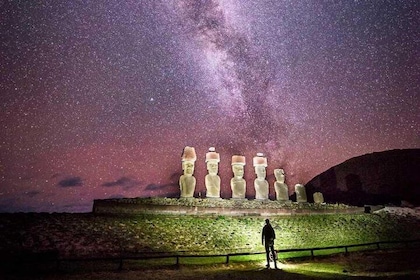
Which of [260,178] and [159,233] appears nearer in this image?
[159,233]

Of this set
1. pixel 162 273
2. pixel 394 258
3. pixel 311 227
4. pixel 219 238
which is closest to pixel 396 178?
pixel 311 227

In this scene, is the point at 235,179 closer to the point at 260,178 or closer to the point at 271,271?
the point at 260,178

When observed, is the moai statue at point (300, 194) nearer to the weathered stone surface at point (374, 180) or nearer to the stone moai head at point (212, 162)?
the stone moai head at point (212, 162)

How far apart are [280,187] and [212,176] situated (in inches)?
325

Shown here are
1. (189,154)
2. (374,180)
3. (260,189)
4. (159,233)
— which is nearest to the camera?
(159,233)

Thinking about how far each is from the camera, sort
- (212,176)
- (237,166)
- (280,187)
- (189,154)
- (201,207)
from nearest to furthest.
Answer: (201,207) < (189,154) < (212,176) < (237,166) < (280,187)

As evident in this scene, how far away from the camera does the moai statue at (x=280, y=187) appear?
109ft

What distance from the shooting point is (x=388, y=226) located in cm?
2953

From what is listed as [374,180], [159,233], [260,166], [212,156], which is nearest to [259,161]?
[260,166]

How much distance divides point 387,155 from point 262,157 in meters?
61.9

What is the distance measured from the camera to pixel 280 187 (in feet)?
109

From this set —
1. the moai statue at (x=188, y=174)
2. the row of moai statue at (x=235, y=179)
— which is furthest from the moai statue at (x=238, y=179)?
the moai statue at (x=188, y=174)

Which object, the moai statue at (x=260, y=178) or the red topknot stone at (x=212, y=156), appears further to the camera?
the moai statue at (x=260, y=178)

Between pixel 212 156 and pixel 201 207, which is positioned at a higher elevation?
pixel 212 156
